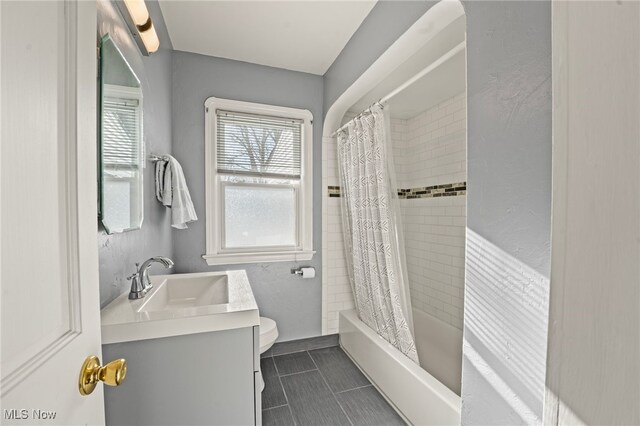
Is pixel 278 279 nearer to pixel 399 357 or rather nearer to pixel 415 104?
pixel 399 357

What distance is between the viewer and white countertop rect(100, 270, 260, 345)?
94 cm

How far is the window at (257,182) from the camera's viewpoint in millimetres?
2299

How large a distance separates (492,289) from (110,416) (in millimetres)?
1365

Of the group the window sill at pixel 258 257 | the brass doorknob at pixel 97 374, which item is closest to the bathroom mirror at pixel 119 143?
the brass doorknob at pixel 97 374

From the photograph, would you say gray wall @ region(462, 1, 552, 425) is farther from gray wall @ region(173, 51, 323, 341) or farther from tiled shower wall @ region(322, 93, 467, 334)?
gray wall @ region(173, 51, 323, 341)

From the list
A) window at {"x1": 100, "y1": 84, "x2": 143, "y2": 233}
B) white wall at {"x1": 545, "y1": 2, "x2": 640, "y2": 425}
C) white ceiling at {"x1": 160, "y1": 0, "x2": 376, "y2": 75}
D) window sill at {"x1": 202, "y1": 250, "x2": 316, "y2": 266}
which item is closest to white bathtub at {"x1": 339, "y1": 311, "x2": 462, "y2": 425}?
window sill at {"x1": 202, "y1": 250, "x2": 316, "y2": 266}

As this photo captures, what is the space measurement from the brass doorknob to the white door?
0.02m

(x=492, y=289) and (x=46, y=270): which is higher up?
(x=46, y=270)

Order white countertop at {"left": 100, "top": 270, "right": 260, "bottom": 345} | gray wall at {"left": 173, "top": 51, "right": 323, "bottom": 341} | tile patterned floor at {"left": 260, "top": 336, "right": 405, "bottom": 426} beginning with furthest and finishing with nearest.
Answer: gray wall at {"left": 173, "top": 51, "right": 323, "bottom": 341} → tile patterned floor at {"left": 260, "top": 336, "right": 405, "bottom": 426} → white countertop at {"left": 100, "top": 270, "right": 260, "bottom": 345}

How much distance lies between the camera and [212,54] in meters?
2.26

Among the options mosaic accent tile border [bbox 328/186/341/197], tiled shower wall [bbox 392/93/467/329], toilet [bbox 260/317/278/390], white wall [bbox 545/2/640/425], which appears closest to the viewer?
white wall [bbox 545/2/640/425]

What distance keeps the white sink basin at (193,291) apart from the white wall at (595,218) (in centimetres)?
143

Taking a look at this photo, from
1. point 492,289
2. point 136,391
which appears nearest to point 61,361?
point 136,391

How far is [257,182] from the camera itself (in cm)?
243
